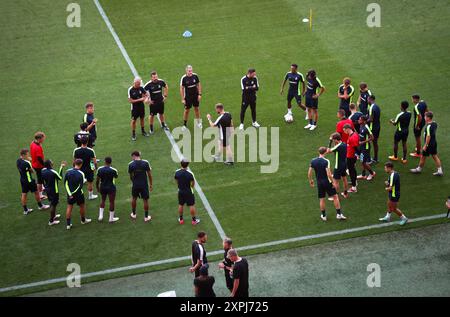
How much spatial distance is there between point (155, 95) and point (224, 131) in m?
2.75

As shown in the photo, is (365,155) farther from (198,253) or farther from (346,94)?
(198,253)

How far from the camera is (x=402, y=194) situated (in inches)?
680

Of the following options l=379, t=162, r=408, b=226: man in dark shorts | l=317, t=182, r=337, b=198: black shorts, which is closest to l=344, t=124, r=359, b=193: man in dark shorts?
l=317, t=182, r=337, b=198: black shorts

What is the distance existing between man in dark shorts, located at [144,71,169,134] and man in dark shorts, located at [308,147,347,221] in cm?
584

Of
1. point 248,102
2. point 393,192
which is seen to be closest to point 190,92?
point 248,102

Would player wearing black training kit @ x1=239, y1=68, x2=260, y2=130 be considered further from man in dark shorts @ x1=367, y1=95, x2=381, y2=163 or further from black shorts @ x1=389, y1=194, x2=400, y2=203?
black shorts @ x1=389, y1=194, x2=400, y2=203

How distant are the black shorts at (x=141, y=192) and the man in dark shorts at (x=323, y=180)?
12.3 feet

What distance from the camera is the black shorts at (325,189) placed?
16047 millimetres

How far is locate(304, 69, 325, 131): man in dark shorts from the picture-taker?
19891mm

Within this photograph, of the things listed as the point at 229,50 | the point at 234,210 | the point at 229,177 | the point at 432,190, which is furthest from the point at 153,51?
the point at 432,190

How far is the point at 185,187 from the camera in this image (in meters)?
16.0

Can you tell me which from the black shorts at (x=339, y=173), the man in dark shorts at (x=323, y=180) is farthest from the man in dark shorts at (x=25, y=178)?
the black shorts at (x=339, y=173)
